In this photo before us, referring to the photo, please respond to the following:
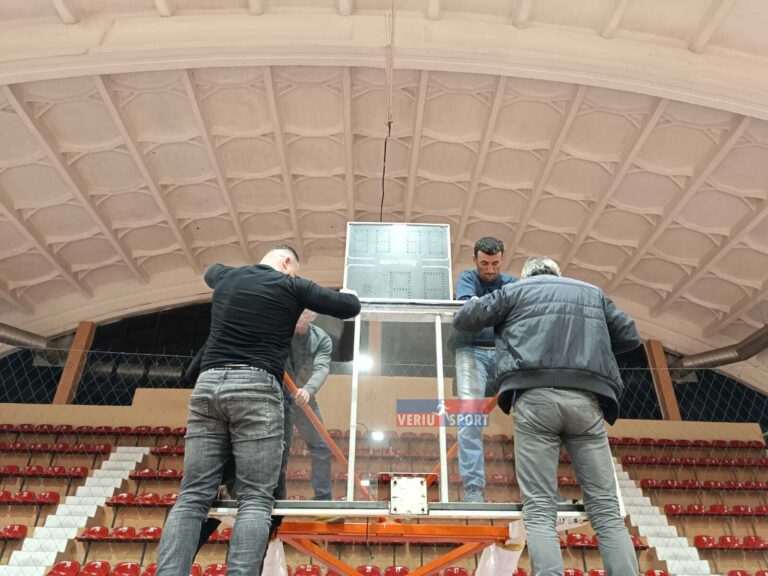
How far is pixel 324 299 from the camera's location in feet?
7.68

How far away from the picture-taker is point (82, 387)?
1347 cm

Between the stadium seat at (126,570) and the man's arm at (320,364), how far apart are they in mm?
4491

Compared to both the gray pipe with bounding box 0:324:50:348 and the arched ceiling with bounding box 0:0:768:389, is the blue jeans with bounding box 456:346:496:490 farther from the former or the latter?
the gray pipe with bounding box 0:324:50:348

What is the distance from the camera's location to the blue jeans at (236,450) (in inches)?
79.2

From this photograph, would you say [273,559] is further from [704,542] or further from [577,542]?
[704,542]

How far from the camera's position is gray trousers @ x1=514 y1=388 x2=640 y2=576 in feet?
7.09

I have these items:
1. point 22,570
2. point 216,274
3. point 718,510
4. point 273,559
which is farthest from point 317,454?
point 718,510

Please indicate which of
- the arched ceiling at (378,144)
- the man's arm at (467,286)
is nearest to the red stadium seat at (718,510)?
the arched ceiling at (378,144)

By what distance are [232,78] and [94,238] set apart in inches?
240

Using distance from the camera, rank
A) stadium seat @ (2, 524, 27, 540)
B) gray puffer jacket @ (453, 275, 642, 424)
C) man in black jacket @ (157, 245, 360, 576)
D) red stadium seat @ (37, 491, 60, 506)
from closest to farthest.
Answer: man in black jacket @ (157, 245, 360, 576)
gray puffer jacket @ (453, 275, 642, 424)
stadium seat @ (2, 524, 27, 540)
red stadium seat @ (37, 491, 60, 506)

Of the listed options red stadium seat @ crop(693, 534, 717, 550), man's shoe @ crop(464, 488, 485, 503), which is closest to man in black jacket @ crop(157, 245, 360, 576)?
man's shoe @ crop(464, 488, 485, 503)

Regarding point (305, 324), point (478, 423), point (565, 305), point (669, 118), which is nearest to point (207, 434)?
point (305, 324)

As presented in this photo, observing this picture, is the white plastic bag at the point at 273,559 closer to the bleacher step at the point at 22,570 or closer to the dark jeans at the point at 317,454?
the dark jeans at the point at 317,454

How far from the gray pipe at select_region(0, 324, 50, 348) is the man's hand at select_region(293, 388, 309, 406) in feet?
44.5
